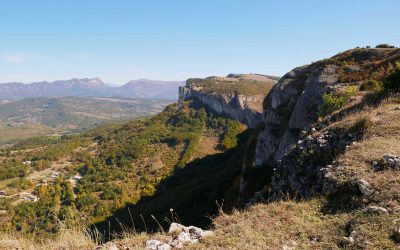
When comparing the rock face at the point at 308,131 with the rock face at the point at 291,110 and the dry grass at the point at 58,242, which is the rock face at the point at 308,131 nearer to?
the rock face at the point at 291,110

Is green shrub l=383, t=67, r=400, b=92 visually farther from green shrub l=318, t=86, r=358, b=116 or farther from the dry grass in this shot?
the dry grass

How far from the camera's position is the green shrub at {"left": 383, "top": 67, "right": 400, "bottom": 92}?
23.7 metres

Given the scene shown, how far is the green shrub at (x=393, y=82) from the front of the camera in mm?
23688

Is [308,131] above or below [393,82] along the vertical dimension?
below

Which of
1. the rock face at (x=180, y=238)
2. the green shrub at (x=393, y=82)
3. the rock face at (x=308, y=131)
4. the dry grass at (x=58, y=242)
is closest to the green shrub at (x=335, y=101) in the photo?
the rock face at (x=308, y=131)

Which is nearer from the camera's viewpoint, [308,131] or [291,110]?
[308,131]

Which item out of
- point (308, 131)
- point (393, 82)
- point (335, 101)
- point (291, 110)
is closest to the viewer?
point (308, 131)

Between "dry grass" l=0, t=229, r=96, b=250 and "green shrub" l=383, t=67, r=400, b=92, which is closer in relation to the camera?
"dry grass" l=0, t=229, r=96, b=250

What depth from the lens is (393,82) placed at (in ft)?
79.2

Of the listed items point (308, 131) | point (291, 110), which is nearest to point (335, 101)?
point (308, 131)

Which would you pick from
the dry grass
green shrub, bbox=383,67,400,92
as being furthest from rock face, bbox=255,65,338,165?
the dry grass

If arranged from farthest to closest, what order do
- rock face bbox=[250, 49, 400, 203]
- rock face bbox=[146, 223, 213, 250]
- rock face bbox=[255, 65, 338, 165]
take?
1. rock face bbox=[255, 65, 338, 165]
2. rock face bbox=[250, 49, 400, 203]
3. rock face bbox=[146, 223, 213, 250]

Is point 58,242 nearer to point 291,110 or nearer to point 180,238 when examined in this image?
point 180,238

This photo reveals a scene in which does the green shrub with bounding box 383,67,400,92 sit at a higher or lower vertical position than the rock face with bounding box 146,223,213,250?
higher
